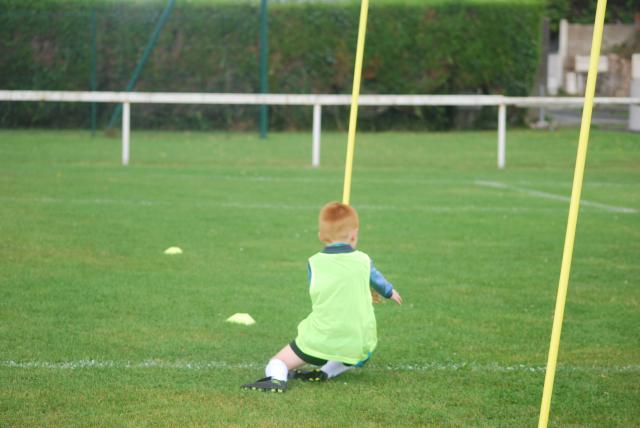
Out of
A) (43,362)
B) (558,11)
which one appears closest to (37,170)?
(43,362)

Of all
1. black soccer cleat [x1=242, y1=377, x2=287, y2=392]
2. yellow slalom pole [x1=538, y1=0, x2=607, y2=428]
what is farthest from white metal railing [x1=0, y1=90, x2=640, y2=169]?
yellow slalom pole [x1=538, y1=0, x2=607, y2=428]

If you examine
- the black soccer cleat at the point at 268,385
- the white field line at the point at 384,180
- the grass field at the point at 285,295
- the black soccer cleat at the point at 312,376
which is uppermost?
the black soccer cleat at the point at 268,385

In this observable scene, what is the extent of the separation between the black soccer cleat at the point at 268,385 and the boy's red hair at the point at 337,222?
0.72 m

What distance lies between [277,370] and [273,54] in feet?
71.8

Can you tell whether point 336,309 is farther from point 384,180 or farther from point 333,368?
point 384,180

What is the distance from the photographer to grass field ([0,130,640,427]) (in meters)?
5.33

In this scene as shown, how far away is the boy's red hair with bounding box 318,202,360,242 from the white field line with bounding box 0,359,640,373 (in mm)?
785

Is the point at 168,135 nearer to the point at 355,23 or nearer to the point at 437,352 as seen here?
the point at 355,23

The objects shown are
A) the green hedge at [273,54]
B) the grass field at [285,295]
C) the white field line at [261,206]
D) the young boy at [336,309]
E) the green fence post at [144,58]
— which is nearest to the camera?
the grass field at [285,295]

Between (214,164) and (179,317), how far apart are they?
442 inches

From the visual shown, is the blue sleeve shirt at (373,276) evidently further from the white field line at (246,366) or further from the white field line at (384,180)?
the white field line at (384,180)

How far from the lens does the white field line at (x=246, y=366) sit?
19.3 feet

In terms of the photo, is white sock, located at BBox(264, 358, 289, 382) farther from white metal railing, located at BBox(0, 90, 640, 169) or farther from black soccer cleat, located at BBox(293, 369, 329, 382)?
white metal railing, located at BBox(0, 90, 640, 169)

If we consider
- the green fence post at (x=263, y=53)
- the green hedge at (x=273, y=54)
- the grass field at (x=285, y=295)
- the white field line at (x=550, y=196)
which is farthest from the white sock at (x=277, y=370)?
the green hedge at (x=273, y=54)
